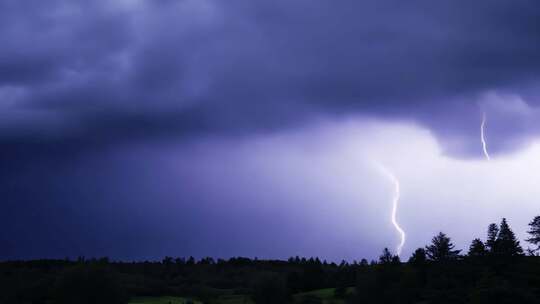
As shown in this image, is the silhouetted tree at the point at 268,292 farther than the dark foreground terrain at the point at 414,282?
Yes

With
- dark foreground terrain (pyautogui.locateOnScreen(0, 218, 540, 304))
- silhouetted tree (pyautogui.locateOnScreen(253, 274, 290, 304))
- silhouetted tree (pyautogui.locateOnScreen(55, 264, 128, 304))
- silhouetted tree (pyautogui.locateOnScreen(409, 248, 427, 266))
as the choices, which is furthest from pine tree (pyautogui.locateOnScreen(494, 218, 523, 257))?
silhouetted tree (pyautogui.locateOnScreen(55, 264, 128, 304))

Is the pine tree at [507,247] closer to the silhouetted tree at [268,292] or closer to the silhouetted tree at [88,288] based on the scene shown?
the silhouetted tree at [268,292]

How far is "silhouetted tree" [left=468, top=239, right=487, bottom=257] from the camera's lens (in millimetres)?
96419

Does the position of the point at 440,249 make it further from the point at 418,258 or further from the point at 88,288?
the point at 88,288

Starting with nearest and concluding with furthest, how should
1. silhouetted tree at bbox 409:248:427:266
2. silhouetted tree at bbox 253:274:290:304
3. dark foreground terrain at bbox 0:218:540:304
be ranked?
dark foreground terrain at bbox 0:218:540:304
silhouetted tree at bbox 253:274:290:304
silhouetted tree at bbox 409:248:427:266

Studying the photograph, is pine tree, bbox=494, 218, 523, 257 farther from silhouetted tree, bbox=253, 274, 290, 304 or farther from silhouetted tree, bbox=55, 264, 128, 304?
silhouetted tree, bbox=55, 264, 128, 304

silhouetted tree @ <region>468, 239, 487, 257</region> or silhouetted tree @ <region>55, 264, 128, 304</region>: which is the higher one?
silhouetted tree @ <region>468, 239, 487, 257</region>

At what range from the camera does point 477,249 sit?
97.4 metres

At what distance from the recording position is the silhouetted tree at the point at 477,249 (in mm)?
96419

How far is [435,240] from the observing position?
9962cm

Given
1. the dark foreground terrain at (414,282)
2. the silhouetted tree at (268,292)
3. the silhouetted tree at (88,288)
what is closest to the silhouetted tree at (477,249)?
the dark foreground terrain at (414,282)

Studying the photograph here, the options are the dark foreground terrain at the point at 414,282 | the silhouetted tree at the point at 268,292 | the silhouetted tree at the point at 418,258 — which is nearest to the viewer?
the dark foreground terrain at the point at 414,282

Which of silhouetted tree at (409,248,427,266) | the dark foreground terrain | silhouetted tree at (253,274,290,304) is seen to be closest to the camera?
the dark foreground terrain

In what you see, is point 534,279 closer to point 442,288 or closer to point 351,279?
point 442,288
